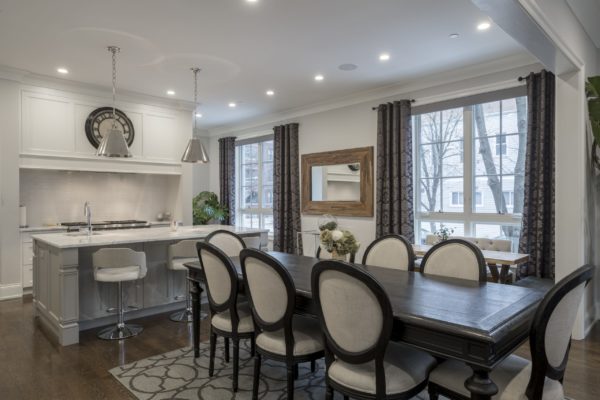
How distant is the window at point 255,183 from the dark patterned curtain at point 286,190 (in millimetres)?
587

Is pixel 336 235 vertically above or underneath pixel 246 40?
underneath

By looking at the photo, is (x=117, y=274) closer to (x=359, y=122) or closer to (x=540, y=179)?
(x=359, y=122)

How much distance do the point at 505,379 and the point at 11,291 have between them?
5.80 metres

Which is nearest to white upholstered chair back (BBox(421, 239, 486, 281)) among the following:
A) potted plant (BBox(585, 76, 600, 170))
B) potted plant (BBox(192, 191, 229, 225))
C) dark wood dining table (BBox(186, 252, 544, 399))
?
dark wood dining table (BBox(186, 252, 544, 399))

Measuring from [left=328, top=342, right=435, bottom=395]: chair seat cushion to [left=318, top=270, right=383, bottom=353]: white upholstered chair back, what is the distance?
0.39 ft

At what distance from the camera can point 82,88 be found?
18.7 ft

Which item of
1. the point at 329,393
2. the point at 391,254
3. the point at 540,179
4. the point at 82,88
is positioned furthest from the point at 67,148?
the point at 540,179

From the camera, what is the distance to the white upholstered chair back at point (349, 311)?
1.75 meters

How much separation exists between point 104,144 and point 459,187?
4.41 metres

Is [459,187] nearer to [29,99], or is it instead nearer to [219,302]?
[219,302]

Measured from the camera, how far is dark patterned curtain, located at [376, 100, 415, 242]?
5.44m

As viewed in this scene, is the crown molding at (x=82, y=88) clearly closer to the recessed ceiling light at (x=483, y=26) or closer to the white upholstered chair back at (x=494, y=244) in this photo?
the recessed ceiling light at (x=483, y=26)

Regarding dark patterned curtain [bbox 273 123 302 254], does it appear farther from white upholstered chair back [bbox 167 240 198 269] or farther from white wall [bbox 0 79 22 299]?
white wall [bbox 0 79 22 299]

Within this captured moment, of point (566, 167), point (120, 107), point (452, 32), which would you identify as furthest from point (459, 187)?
point (120, 107)
